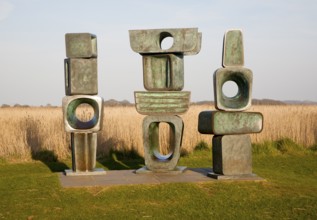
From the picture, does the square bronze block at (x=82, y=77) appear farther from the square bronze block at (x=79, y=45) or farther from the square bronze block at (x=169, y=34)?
the square bronze block at (x=169, y=34)

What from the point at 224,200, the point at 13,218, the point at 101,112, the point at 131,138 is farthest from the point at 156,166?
the point at 131,138

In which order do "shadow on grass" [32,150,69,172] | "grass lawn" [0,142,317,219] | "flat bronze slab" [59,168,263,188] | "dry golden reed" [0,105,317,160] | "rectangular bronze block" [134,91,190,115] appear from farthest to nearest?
"dry golden reed" [0,105,317,160]
"shadow on grass" [32,150,69,172]
"rectangular bronze block" [134,91,190,115]
"flat bronze slab" [59,168,263,188]
"grass lawn" [0,142,317,219]

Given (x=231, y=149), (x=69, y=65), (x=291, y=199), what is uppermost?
(x=69, y=65)

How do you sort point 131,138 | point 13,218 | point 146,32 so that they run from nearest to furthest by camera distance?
point 13,218 < point 146,32 < point 131,138

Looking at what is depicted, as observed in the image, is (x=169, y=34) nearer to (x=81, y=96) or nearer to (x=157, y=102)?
(x=157, y=102)

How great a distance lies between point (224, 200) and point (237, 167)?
135cm

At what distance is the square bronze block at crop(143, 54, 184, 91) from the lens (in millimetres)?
9000

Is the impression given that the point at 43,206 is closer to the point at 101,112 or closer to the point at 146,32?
the point at 101,112

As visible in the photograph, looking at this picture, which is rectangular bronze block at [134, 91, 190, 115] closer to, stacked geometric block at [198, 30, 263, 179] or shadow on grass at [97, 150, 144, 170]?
stacked geometric block at [198, 30, 263, 179]

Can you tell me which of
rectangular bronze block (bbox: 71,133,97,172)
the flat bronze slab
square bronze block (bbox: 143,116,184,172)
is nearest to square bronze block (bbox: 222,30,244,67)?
square bronze block (bbox: 143,116,184,172)

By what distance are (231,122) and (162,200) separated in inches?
75.2

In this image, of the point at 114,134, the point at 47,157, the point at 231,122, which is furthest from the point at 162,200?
the point at 114,134

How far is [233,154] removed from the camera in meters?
8.41

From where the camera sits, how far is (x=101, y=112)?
354 inches
